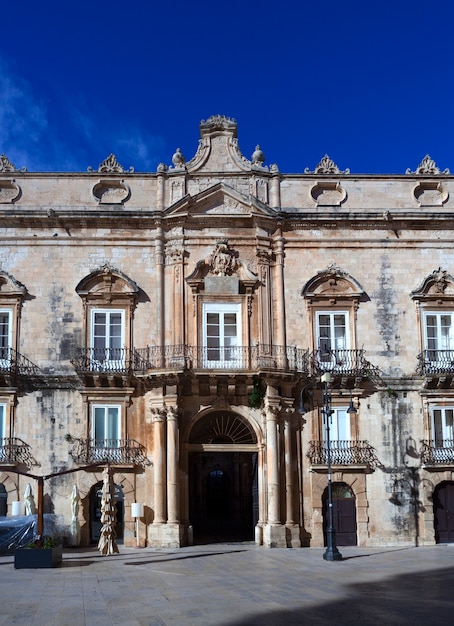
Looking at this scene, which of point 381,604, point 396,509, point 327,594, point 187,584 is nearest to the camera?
point 381,604

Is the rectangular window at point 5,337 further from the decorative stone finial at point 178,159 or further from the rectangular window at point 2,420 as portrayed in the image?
the decorative stone finial at point 178,159

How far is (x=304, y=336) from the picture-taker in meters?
30.9

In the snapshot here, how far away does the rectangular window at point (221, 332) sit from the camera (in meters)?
30.1

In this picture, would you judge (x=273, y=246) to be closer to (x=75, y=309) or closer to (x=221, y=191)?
(x=221, y=191)

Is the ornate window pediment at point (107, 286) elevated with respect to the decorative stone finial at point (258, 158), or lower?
lower

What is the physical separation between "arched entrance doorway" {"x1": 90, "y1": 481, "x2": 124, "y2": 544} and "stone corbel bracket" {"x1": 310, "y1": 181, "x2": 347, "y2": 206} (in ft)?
44.0

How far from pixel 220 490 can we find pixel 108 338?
15.4 m

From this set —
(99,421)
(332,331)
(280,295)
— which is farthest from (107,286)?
(332,331)

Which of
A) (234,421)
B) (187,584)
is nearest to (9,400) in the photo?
(234,421)

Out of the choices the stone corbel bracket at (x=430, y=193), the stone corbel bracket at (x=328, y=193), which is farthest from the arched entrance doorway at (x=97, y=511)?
the stone corbel bracket at (x=430, y=193)

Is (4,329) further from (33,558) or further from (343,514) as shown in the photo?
(343,514)

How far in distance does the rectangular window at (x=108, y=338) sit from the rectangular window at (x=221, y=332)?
10.2ft

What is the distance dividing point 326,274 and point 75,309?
31.4ft

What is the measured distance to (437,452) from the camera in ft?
98.6
